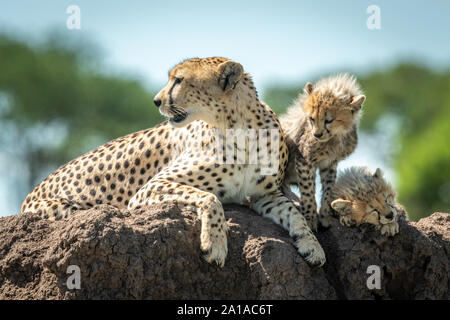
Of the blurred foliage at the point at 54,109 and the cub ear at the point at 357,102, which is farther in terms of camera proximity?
the blurred foliage at the point at 54,109

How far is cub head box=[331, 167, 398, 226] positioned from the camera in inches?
191

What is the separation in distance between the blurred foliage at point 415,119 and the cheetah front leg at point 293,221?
1232 centimetres

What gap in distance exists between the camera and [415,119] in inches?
939

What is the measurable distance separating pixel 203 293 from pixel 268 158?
1.17 meters

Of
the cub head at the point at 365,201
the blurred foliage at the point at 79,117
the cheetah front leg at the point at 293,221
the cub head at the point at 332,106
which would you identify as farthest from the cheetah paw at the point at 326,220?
the blurred foliage at the point at 79,117

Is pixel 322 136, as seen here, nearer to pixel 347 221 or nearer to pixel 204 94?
pixel 347 221

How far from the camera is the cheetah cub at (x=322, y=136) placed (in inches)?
207

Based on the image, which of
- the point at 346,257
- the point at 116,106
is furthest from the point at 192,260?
the point at 116,106

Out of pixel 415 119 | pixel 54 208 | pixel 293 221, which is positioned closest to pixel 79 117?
pixel 415 119

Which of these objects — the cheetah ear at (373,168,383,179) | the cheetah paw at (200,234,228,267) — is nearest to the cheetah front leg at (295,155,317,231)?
the cheetah ear at (373,168,383,179)

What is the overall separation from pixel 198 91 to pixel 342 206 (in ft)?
4.10

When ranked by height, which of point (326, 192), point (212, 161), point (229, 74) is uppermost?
point (229, 74)

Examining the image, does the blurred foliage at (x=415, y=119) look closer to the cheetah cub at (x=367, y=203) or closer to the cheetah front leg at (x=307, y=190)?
the cheetah front leg at (x=307, y=190)
